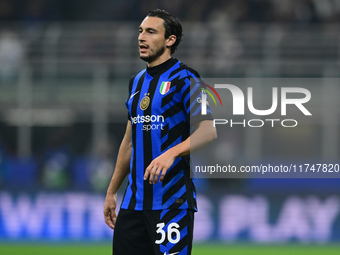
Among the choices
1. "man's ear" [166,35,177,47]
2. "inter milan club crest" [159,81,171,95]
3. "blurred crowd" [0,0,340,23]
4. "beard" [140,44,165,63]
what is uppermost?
"blurred crowd" [0,0,340,23]

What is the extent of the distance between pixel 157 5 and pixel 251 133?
184 inches

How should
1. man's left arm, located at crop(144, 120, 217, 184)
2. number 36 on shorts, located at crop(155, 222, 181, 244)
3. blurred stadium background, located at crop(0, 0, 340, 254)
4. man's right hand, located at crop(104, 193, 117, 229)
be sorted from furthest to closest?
blurred stadium background, located at crop(0, 0, 340, 254), man's right hand, located at crop(104, 193, 117, 229), number 36 on shorts, located at crop(155, 222, 181, 244), man's left arm, located at crop(144, 120, 217, 184)

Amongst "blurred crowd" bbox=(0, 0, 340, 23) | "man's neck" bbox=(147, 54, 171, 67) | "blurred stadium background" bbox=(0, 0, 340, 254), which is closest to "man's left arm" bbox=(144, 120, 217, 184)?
"man's neck" bbox=(147, 54, 171, 67)

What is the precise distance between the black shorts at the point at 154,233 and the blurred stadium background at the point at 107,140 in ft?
15.1

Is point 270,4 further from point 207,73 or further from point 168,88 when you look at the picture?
point 168,88

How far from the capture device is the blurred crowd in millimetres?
13133

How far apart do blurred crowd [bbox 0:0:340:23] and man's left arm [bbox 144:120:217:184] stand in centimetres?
974

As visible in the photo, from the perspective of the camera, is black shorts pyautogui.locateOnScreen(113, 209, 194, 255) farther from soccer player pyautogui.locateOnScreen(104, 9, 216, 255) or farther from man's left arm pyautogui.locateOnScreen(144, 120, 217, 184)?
man's left arm pyautogui.locateOnScreen(144, 120, 217, 184)

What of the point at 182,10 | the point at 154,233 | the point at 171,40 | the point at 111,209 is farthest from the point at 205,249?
the point at 182,10

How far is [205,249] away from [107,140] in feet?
8.83

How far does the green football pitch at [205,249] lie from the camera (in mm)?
7887

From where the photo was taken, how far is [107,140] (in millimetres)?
10023

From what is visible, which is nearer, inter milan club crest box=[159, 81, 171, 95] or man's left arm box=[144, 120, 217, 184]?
man's left arm box=[144, 120, 217, 184]

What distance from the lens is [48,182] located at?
30.8 ft
